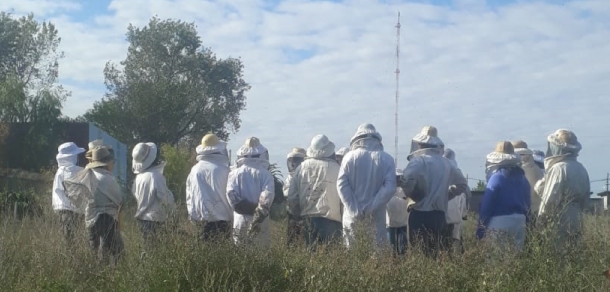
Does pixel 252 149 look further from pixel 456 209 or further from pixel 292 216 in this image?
pixel 456 209

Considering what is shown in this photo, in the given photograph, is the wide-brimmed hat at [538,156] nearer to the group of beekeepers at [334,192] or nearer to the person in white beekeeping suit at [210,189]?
the group of beekeepers at [334,192]

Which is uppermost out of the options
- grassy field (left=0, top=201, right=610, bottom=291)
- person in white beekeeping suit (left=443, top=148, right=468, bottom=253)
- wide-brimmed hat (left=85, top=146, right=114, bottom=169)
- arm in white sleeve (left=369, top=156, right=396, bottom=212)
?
wide-brimmed hat (left=85, top=146, right=114, bottom=169)

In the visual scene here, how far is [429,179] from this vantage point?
9.26 m

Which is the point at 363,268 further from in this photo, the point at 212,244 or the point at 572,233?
the point at 572,233

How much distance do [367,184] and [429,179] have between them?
721mm

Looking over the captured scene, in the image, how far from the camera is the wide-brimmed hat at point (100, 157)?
9.12m

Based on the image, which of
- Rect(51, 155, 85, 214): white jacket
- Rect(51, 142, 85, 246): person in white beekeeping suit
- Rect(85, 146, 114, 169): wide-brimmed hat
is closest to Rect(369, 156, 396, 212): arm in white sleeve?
Rect(85, 146, 114, 169): wide-brimmed hat

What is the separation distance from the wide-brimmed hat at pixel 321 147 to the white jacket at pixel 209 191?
1.11 metres

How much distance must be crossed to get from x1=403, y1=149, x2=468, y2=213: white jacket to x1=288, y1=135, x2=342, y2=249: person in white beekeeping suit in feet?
3.37

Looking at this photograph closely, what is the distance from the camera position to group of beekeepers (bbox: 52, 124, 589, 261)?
8750 mm

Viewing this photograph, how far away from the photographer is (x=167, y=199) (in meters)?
9.15

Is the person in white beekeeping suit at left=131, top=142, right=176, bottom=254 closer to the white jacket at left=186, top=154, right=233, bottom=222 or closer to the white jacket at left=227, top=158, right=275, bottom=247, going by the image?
the white jacket at left=186, top=154, right=233, bottom=222

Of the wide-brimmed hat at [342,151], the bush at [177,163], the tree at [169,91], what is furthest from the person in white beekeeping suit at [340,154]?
the tree at [169,91]

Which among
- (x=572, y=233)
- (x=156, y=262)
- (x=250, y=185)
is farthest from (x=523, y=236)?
(x=156, y=262)
